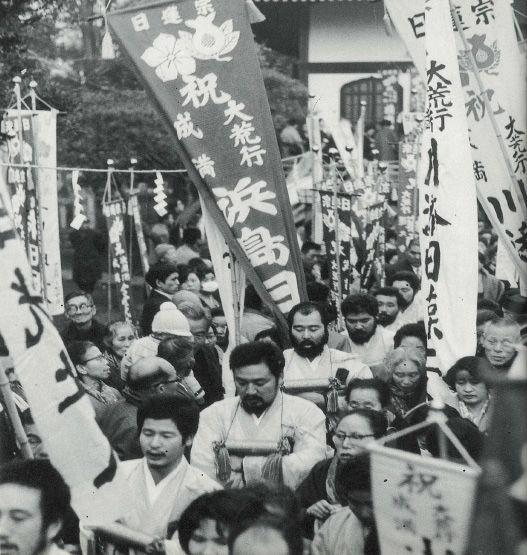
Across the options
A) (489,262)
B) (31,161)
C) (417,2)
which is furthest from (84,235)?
(417,2)

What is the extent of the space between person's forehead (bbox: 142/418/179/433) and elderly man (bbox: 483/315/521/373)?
7.83ft

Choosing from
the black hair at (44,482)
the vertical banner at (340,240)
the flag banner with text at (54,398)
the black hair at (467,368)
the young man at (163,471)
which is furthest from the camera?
the vertical banner at (340,240)

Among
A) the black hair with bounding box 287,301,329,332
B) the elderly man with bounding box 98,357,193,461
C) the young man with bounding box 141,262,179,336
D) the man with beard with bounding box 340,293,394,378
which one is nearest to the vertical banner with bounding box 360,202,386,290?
the young man with bounding box 141,262,179,336

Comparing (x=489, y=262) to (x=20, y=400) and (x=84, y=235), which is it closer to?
(x=84, y=235)

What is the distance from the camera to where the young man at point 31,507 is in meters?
3.23

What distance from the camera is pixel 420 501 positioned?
9.06 ft

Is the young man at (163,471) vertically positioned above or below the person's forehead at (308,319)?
below

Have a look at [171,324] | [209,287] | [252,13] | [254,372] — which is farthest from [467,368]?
[209,287]

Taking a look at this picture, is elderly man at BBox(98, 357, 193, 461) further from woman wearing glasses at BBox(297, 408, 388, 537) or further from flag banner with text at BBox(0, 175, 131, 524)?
flag banner with text at BBox(0, 175, 131, 524)

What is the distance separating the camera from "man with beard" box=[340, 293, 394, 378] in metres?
7.20

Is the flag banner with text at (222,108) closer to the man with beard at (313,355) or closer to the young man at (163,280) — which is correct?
the man with beard at (313,355)

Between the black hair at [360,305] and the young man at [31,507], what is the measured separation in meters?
4.00

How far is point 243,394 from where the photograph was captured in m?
4.97

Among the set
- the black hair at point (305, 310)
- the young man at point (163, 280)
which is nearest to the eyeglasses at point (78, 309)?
the young man at point (163, 280)
